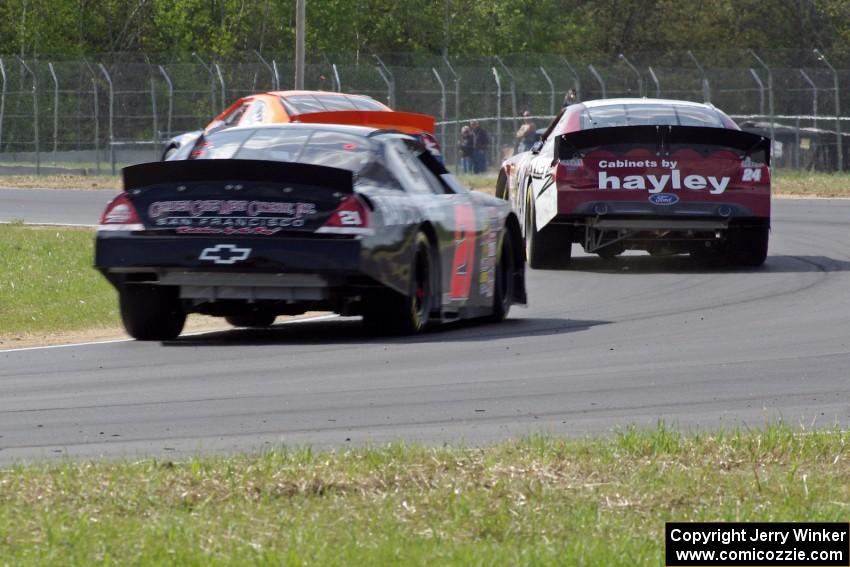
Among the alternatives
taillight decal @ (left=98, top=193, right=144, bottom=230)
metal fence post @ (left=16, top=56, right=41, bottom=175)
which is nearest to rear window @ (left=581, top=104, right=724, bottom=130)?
taillight decal @ (left=98, top=193, right=144, bottom=230)

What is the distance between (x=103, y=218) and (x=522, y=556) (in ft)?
20.4

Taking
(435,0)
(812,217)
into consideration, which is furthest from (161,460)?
(435,0)

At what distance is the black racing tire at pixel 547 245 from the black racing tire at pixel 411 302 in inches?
223

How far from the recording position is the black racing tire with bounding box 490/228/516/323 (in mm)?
12570

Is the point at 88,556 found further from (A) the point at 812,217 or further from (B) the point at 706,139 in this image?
(A) the point at 812,217

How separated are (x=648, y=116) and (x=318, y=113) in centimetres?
356

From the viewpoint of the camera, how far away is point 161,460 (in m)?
6.61

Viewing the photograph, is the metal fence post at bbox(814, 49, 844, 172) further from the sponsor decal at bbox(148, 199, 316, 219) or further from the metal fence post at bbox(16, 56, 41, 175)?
the sponsor decal at bbox(148, 199, 316, 219)

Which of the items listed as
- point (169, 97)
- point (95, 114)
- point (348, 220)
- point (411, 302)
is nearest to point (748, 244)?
point (411, 302)

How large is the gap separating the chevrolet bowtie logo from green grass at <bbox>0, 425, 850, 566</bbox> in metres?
3.71

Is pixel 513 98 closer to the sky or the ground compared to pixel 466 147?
closer to the sky

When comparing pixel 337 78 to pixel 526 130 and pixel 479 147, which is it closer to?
pixel 479 147

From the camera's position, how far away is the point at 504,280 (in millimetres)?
12812

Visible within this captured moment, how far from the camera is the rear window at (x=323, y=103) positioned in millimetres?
19031
